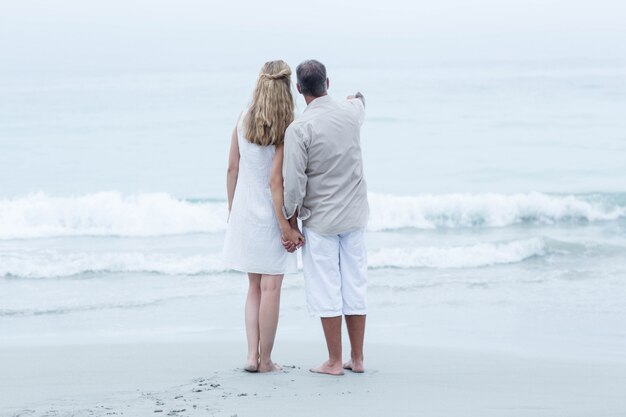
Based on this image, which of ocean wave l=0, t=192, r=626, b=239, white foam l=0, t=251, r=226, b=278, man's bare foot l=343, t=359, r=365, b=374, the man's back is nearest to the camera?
the man's back

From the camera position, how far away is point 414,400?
4469 millimetres

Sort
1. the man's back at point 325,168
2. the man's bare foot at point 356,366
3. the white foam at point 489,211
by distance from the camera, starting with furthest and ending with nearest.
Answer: the white foam at point 489,211 < the man's bare foot at point 356,366 < the man's back at point 325,168

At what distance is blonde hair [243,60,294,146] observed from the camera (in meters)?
4.59

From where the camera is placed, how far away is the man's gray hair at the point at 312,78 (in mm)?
4598

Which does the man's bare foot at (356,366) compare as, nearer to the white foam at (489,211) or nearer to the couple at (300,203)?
the couple at (300,203)

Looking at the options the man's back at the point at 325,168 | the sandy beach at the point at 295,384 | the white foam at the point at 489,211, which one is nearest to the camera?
the sandy beach at the point at 295,384

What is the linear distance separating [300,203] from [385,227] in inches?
321

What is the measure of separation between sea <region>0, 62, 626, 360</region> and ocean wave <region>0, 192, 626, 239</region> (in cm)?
3

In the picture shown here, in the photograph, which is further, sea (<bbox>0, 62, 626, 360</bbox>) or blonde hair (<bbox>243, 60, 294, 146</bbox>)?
sea (<bbox>0, 62, 626, 360</bbox>)

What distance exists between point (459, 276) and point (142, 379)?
4908mm

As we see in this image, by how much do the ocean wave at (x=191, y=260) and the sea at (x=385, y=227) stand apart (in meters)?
0.03

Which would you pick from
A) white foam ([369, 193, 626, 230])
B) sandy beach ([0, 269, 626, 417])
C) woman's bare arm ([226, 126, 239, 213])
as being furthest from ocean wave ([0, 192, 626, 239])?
woman's bare arm ([226, 126, 239, 213])

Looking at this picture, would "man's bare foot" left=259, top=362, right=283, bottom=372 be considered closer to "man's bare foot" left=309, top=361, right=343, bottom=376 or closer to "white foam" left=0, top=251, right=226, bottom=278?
"man's bare foot" left=309, top=361, right=343, bottom=376

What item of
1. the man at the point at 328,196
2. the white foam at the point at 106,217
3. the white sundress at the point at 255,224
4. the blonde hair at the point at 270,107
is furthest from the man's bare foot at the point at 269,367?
the white foam at the point at 106,217
